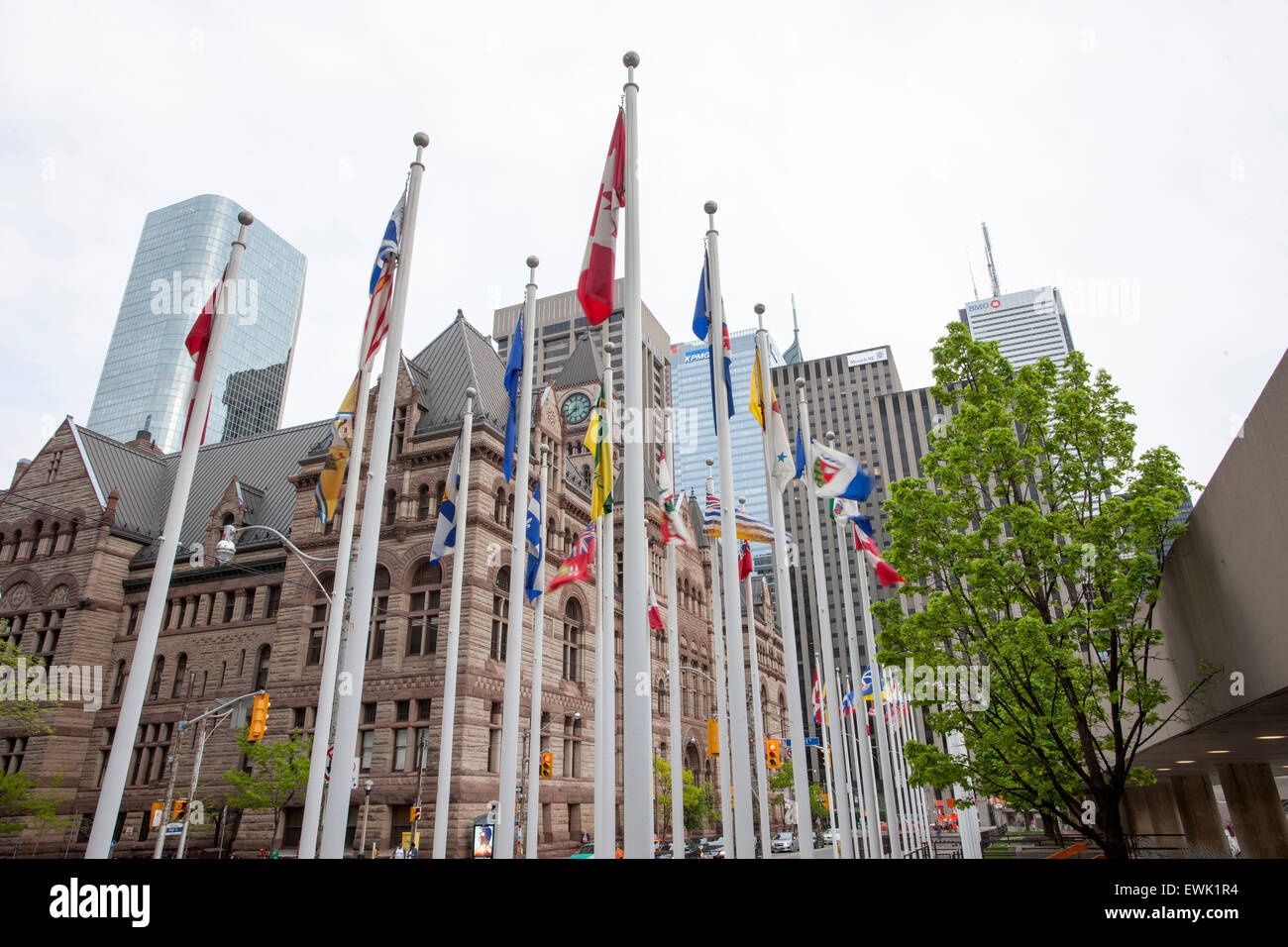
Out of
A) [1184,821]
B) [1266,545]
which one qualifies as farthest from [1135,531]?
[1184,821]

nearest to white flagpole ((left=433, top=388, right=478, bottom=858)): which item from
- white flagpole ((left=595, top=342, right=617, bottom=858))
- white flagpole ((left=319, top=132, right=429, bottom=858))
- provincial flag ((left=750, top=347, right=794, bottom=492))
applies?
white flagpole ((left=595, top=342, right=617, bottom=858))

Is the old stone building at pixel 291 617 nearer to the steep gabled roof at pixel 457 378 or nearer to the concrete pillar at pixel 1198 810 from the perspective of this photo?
the steep gabled roof at pixel 457 378

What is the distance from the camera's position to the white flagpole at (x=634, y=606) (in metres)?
9.75

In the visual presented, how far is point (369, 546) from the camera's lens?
46.0 feet

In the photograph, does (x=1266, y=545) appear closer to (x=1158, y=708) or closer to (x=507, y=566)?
(x=1158, y=708)

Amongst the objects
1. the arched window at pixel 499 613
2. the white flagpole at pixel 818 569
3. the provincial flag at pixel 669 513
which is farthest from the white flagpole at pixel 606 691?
the arched window at pixel 499 613

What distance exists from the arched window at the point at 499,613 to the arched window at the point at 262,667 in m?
14.3

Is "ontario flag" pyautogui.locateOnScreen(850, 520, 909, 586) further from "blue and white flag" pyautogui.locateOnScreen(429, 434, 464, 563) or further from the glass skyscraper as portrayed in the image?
the glass skyscraper

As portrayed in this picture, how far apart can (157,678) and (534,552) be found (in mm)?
42187

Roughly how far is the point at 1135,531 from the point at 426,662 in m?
33.4

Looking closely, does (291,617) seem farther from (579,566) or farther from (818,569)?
(818,569)

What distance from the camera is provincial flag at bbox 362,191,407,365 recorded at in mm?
15562
